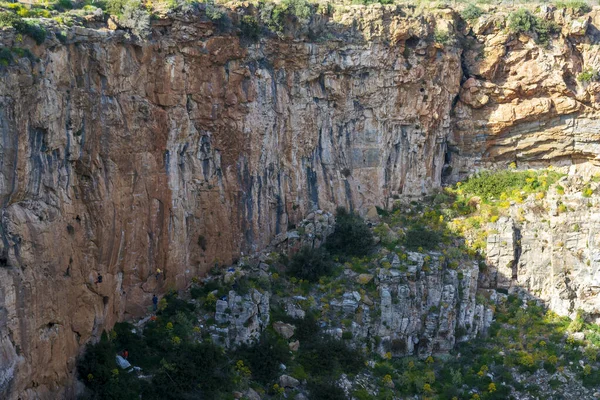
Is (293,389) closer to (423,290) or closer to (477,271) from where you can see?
(423,290)

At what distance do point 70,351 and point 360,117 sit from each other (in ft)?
52.1

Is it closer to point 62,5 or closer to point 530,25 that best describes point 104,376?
point 62,5

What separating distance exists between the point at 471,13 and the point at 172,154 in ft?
48.5

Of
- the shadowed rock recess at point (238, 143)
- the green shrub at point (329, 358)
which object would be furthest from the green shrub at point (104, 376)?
the green shrub at point (329, 358)

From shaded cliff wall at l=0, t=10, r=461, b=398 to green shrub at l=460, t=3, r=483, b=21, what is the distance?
172cm

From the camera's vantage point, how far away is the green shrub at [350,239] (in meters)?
34.9

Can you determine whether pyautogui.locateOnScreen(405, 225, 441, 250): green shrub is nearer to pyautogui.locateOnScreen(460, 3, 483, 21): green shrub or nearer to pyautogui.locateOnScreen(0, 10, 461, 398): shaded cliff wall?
pyautogui.locateOnScreen(0, 10, 461, 398): shaded cliff wall

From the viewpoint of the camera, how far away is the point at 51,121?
2511 cm

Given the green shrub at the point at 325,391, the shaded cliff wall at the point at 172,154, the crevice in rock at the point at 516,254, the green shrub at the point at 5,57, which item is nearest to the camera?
the green shrub at the point at 5,57

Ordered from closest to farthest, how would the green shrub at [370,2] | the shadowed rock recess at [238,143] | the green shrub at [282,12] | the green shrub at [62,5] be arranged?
the shadowed rock recess at [238,143], the green shrub at [62,5], the green shrub at [282,12], the green shrub at [370,2]

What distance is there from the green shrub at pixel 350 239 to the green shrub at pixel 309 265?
1.20 m

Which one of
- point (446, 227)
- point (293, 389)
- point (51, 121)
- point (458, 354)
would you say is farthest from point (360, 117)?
point (51, 121)

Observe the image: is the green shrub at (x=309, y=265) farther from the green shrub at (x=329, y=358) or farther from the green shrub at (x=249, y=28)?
the green shrub at (x=249, y=28)

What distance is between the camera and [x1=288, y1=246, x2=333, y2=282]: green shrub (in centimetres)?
3347
